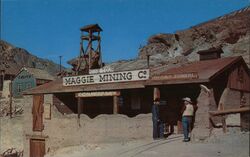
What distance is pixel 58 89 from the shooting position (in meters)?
24.1

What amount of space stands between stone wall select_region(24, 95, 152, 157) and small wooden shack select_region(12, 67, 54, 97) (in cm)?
2187

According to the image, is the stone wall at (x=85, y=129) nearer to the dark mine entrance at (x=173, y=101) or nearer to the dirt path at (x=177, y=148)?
the dirt path at (x=177, y=148)

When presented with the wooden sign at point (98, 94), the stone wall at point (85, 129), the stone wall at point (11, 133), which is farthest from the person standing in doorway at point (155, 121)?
the stone wall at point (11, 133)

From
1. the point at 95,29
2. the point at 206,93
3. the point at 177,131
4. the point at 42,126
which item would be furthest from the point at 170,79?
the point at 95,29

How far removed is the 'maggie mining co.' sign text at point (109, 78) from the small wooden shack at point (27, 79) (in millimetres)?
24174

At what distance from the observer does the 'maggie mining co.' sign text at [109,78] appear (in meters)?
20.4

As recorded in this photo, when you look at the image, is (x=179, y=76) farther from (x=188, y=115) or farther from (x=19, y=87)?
(x=19, y=87)

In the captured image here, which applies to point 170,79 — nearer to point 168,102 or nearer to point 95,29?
Answer: point 168,102

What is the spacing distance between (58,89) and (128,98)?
4412 mm

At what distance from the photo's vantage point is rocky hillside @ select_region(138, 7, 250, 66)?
39.2 meters

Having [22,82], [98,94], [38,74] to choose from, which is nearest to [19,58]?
[22,82]

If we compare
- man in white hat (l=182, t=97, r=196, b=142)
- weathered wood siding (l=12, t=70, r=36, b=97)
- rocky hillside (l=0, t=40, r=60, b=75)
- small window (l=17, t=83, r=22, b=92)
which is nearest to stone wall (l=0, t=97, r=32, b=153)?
man in white hat (l=182, t=97, r=196, b=142)

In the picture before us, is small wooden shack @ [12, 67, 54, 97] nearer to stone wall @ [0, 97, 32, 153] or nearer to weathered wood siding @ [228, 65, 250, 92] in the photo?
stone wall @ [0, 97, 32, 153]

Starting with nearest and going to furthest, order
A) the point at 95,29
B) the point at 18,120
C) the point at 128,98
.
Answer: the point at 128,98
the point at 18,120
the point at 95,29
